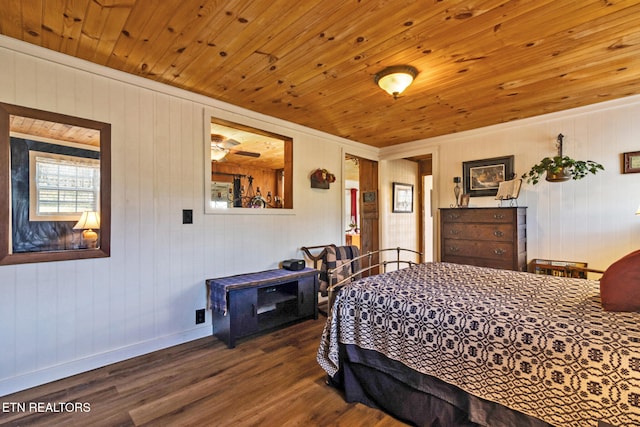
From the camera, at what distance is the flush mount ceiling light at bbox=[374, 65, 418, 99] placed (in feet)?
7.89

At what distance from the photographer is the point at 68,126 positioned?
232cm

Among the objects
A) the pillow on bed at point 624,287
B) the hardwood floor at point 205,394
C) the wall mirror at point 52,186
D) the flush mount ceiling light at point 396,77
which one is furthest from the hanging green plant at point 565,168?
the wall mirror at point 52,186

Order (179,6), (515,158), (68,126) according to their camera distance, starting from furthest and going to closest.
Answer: (515,158) < (68,126) < (179,6)

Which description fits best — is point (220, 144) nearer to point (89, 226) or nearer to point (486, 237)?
point (89, 226)

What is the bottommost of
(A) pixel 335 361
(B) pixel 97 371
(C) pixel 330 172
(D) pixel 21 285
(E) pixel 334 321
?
(B) pixel 97 371

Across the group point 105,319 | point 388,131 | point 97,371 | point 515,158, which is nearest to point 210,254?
point 105,319

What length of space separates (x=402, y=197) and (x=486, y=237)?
2265 mm

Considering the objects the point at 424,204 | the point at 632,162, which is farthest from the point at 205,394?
the point at 424,204

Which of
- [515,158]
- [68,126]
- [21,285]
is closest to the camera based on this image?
[21,285]

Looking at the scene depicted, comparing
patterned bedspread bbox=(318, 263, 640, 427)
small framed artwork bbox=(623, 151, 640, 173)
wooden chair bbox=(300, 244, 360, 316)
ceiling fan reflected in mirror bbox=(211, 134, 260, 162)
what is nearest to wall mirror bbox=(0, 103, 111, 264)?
ceiling fan reflected in mirror bbox=(211, 134, 260, 162)

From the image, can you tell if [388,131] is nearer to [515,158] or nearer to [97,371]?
[515,158]

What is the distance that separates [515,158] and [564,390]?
3252mm

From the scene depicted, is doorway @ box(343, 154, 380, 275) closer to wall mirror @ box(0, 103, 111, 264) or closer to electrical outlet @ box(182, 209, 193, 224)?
electrical outlet @ box(182, 209, 193, 224)

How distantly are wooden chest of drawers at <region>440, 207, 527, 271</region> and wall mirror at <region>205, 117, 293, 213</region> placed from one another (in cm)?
203
